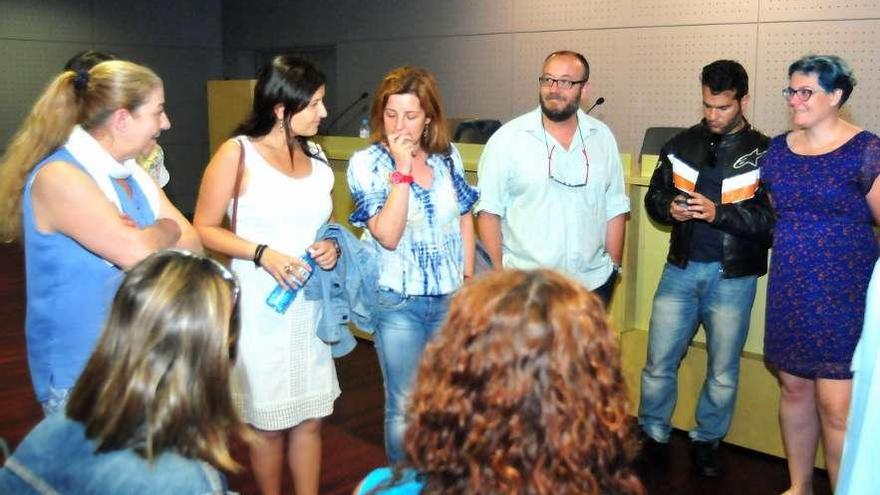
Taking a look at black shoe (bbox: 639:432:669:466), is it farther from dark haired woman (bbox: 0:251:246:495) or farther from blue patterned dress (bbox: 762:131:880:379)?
dark haired woman (bbox: 0:251:246:495)

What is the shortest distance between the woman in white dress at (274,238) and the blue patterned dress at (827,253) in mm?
1472

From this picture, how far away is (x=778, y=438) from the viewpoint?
3.25 meters

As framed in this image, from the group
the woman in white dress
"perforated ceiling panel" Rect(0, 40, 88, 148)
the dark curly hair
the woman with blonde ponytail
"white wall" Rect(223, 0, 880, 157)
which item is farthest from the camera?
"perforated ceiling panel" Rect(0, 40, 88, 148)

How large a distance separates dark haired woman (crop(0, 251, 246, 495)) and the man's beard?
6.34ft

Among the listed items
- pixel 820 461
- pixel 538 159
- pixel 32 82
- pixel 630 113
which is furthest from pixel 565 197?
pixel 32 82

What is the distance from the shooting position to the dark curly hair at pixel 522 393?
1.05 metres

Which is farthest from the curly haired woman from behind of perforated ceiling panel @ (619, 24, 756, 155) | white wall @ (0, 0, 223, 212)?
white wall @ (0, 0, 223, 212)

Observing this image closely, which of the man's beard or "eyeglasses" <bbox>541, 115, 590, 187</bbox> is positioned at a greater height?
the man's beard

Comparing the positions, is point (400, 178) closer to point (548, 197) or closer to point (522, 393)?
point (548, 197)

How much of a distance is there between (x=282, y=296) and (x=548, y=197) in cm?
106

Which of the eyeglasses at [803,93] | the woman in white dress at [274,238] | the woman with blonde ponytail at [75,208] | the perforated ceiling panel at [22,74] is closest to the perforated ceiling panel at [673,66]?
the eyeglasses at [803,93]

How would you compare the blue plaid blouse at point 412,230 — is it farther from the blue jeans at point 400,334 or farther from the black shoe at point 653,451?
the black shoe at point 653,451

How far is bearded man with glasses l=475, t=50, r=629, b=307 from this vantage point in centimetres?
298

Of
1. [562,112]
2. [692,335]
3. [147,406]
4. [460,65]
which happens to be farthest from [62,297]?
[460,65]
